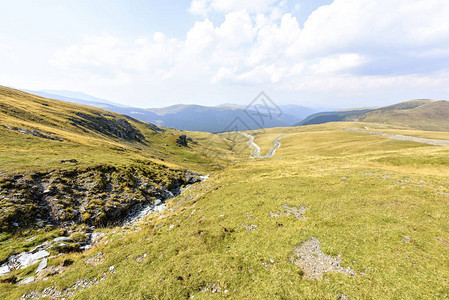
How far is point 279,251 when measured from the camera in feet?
46.2

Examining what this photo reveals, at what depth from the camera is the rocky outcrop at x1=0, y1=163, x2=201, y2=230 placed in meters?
19.4

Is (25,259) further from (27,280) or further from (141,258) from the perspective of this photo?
(141,258)

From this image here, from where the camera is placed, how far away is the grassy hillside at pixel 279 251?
35.4ft

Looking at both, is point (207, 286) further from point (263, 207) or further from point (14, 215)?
point (14, 215)

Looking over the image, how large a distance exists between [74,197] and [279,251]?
2881 cm

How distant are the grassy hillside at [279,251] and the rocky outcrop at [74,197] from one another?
5514 mm

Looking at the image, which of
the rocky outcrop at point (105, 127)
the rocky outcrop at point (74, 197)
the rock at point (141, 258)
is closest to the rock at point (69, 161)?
the rocky outcrop at point (74, 197)

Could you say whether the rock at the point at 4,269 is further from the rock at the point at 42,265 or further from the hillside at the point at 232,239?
the rock at the point at 42,265

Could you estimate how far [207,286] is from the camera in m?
11.4

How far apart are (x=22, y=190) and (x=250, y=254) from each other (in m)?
29.5

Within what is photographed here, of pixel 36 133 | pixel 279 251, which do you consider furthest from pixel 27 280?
pixel 36 133

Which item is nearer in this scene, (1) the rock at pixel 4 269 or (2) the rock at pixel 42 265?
(1) the rock at pixel 4 269

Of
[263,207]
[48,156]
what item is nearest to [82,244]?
[263,207]

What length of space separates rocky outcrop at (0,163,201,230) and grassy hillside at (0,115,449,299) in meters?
5.51
